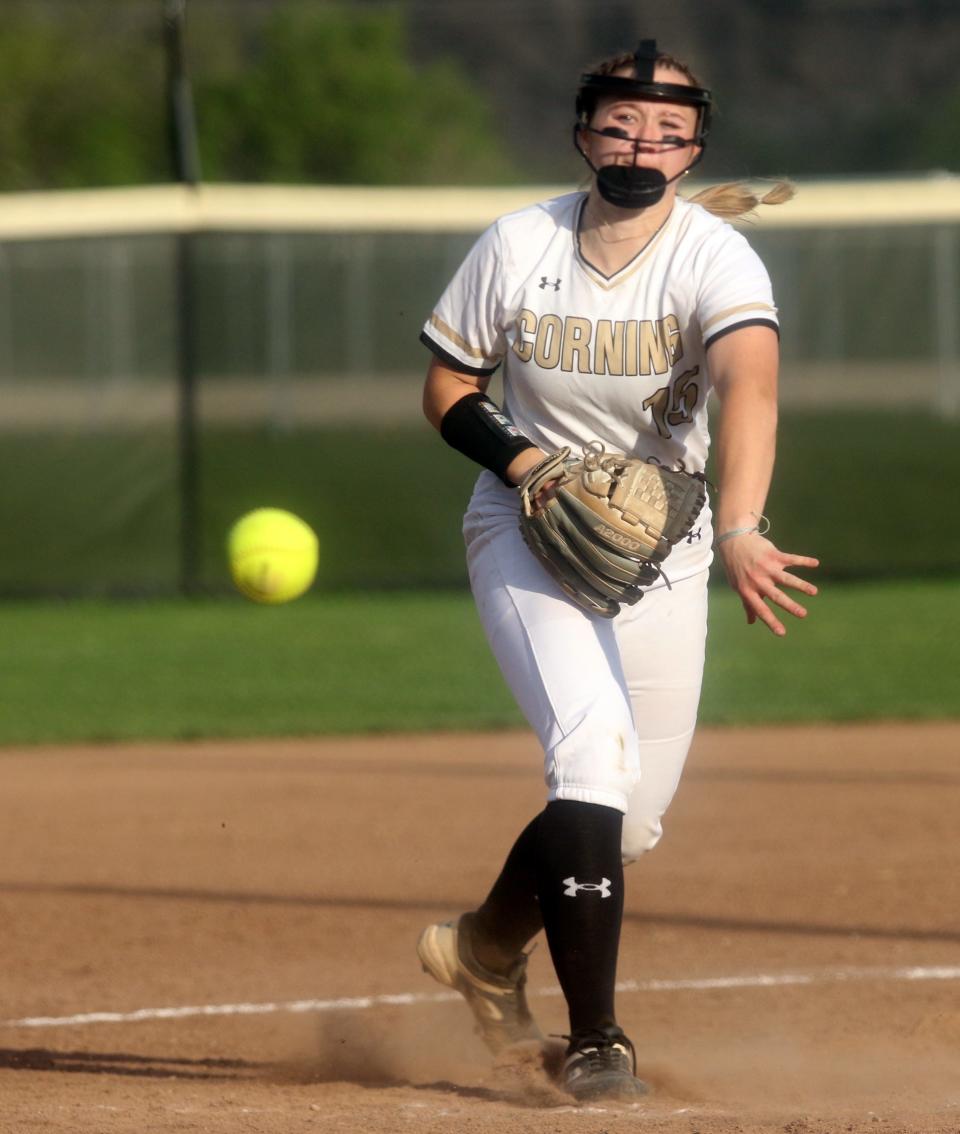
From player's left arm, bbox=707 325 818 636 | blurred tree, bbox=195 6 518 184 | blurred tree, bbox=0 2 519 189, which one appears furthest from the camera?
blurred tree, bbox=0 2 519 189

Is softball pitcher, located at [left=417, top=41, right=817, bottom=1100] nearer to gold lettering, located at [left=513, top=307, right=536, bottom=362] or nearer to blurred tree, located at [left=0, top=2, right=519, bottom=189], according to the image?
gold lettering, located at [left=513, top=307, right=536, bottom=362]

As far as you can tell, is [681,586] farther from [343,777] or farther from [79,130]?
[79,130]

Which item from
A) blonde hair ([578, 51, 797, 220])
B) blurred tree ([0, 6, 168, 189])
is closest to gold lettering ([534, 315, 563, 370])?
blonde hair ([578, 51, 797, 220])

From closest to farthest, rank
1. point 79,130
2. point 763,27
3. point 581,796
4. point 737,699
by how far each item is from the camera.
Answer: point 581,796
point 737,699
point 763,27
point 79,130

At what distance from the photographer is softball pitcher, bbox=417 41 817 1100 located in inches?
119

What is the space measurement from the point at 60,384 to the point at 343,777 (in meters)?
5.07

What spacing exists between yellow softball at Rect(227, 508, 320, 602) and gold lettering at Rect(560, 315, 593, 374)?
708 mm

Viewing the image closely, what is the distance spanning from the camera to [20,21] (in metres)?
32.5

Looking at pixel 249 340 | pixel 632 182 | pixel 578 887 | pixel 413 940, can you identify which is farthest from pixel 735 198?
pixel 249 340

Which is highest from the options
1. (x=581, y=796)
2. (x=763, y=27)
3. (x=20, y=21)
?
(x=20, y=21)

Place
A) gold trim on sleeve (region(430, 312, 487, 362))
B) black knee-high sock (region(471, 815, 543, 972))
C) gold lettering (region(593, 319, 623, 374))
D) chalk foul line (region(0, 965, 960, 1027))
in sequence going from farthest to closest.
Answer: chalk foul line (region(0, 965, 960, 1027)) < black knee-high sock (region(471, 815, 543, 972)) < gold trim on sleeve (region(430, 312, 487, 362)) < gold lettering (region(593, 319, 623, 374))

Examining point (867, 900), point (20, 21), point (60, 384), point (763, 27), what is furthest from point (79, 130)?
point (867, 900)

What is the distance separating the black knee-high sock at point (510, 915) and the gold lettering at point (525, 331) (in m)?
0.89

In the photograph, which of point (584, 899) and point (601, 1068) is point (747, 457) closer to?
point (584, 899)
